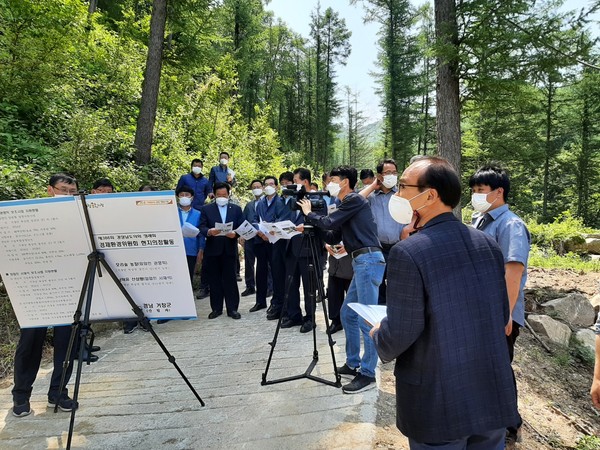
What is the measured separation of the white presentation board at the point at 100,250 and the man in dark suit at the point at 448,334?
72.4 inches

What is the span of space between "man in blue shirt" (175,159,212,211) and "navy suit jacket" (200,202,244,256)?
6.04 feet

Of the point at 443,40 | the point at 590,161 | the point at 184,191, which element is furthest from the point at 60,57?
the point at 590,161

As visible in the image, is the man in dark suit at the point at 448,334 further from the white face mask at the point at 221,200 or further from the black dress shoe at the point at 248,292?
the black dress shoe at the point at 248,292

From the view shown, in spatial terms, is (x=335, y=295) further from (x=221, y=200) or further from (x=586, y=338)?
(x=586, y=338)

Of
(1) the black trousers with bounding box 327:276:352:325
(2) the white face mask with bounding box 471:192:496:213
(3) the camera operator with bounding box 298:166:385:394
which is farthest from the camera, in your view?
(1) the black trousers with bounding box 327:276:352:325

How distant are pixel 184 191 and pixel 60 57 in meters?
4.94

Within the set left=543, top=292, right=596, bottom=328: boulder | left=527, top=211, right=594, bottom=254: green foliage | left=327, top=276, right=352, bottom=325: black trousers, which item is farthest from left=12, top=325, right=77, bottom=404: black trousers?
left=527, top=211, right=594, bottom=254: green foliage

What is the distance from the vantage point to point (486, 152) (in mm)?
23906

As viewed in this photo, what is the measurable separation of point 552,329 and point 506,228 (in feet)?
15.3

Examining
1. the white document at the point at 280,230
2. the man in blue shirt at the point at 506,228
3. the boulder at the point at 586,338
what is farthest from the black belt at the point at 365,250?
the boulder at the point at 586,338

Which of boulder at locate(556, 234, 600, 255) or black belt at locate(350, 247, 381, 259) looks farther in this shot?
Answer: boulder at locate(556, 234, 600, 255)

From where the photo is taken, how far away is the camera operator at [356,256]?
141 inches

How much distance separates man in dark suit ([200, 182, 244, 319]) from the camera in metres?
6.14

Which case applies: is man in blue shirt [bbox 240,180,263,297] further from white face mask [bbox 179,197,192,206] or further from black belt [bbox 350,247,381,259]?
black belt [bbox 350,247,381,259]
